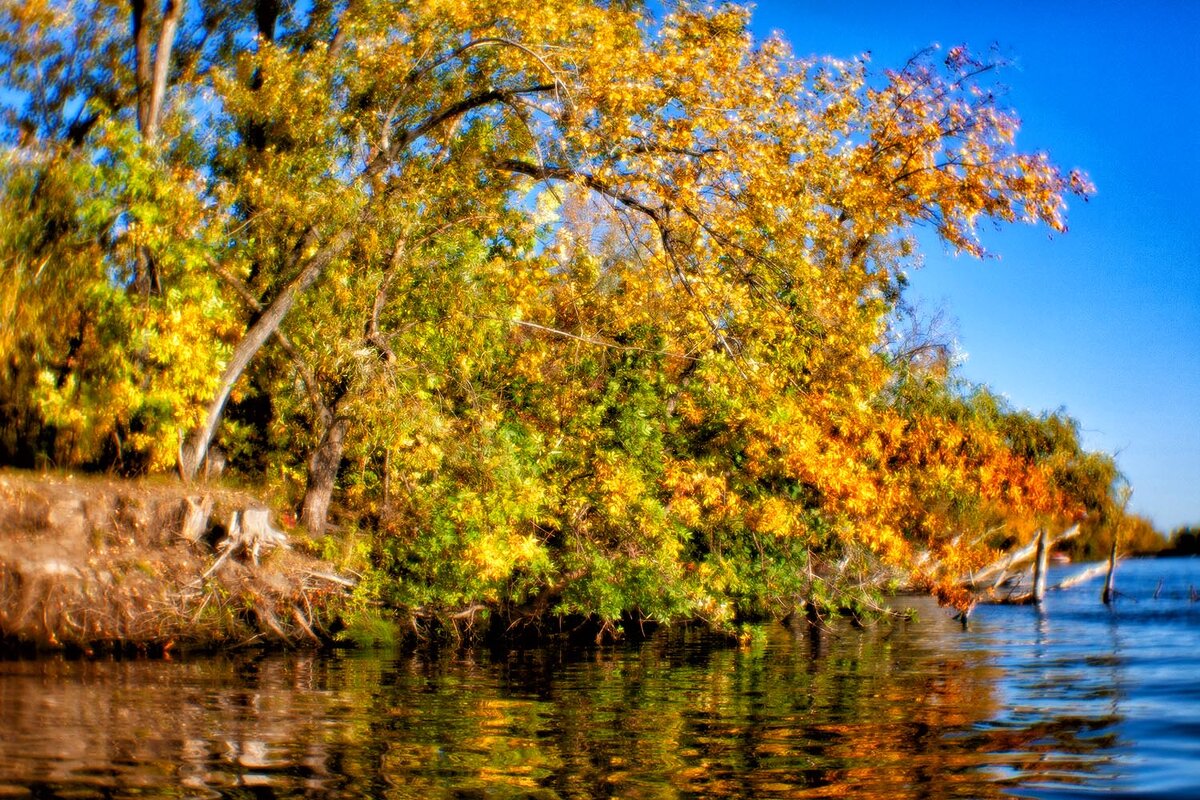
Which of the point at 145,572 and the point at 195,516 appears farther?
the point at 195,516

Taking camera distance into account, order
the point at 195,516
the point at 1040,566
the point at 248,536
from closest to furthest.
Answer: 1. the point at 195,516
2. the point at 248,536
3. the point at 1040,566

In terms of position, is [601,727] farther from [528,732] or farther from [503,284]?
[503,284]

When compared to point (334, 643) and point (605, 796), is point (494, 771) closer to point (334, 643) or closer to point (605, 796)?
point (605, 796)

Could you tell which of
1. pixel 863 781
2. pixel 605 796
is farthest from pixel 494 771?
pixel 863 781

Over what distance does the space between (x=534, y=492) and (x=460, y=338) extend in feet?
10.6

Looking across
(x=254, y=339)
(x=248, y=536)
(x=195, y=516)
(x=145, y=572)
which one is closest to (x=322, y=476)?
(x=248, y=536)

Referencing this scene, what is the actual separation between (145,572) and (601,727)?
8931mm

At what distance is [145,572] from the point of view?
15.3m

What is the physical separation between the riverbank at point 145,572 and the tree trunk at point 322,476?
757 millimetres

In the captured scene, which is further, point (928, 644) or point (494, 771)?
point (928, 644)

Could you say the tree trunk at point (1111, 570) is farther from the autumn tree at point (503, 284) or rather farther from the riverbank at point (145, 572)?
the riverbank at point (145, 572)

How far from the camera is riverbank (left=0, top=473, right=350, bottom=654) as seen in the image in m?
14.4

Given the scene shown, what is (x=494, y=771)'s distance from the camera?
22.7 feet

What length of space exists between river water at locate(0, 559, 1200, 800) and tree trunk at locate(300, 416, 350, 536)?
8.85 feet
